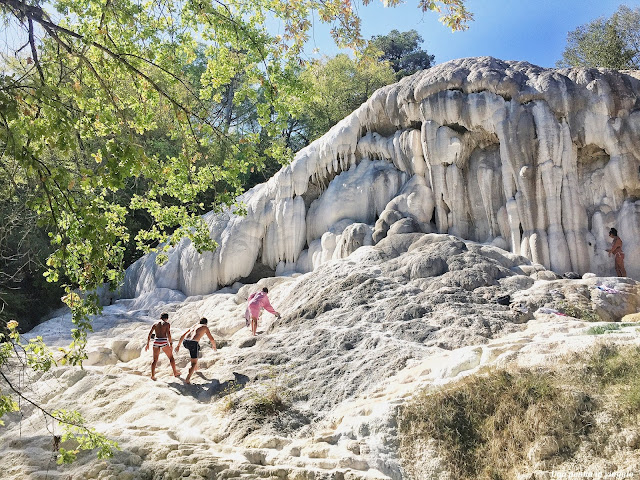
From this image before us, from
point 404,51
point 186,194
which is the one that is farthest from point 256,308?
point 404,51

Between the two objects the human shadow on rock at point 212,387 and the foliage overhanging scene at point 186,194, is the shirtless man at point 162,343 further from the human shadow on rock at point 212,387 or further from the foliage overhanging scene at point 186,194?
the foliage overhanging scene at point 186,194

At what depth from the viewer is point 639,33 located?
26.6 m

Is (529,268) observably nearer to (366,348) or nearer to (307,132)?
(366,348)

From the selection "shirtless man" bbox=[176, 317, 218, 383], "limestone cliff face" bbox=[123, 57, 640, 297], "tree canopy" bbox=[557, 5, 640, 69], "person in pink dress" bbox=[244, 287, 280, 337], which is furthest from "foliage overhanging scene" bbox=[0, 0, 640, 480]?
"tree canopy" bbox=[557, 5, 640, 69]

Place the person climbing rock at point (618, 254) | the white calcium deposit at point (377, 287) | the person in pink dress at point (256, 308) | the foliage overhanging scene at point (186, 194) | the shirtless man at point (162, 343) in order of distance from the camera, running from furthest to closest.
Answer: the person climbing rock at point (618, 254) → the person in pink dress at point (256, 308) → the shirtless man at point (162, 343) → the white calcium deposit at point (377, 287) → the foliage overhanging scene at point (186, 194)

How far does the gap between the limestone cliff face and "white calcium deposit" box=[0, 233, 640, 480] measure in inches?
71.3

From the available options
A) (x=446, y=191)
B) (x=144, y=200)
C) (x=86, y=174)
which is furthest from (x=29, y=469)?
(x=446, y=191)

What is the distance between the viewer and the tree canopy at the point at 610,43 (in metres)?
25.2

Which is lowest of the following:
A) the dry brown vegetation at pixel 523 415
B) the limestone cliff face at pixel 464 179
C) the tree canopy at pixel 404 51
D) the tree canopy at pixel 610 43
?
the dry brown vegetation at pixel 523 415

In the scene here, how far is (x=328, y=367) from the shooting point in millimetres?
9875

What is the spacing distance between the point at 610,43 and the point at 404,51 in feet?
54.2

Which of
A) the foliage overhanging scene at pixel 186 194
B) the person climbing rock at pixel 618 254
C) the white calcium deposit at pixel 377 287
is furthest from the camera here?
the person climbing rock at pixel 618 254

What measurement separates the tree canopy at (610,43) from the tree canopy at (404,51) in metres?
11.7

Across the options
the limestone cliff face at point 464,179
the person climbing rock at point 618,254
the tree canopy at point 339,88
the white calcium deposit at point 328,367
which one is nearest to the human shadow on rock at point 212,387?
the white calcium deposit at point 328,367
